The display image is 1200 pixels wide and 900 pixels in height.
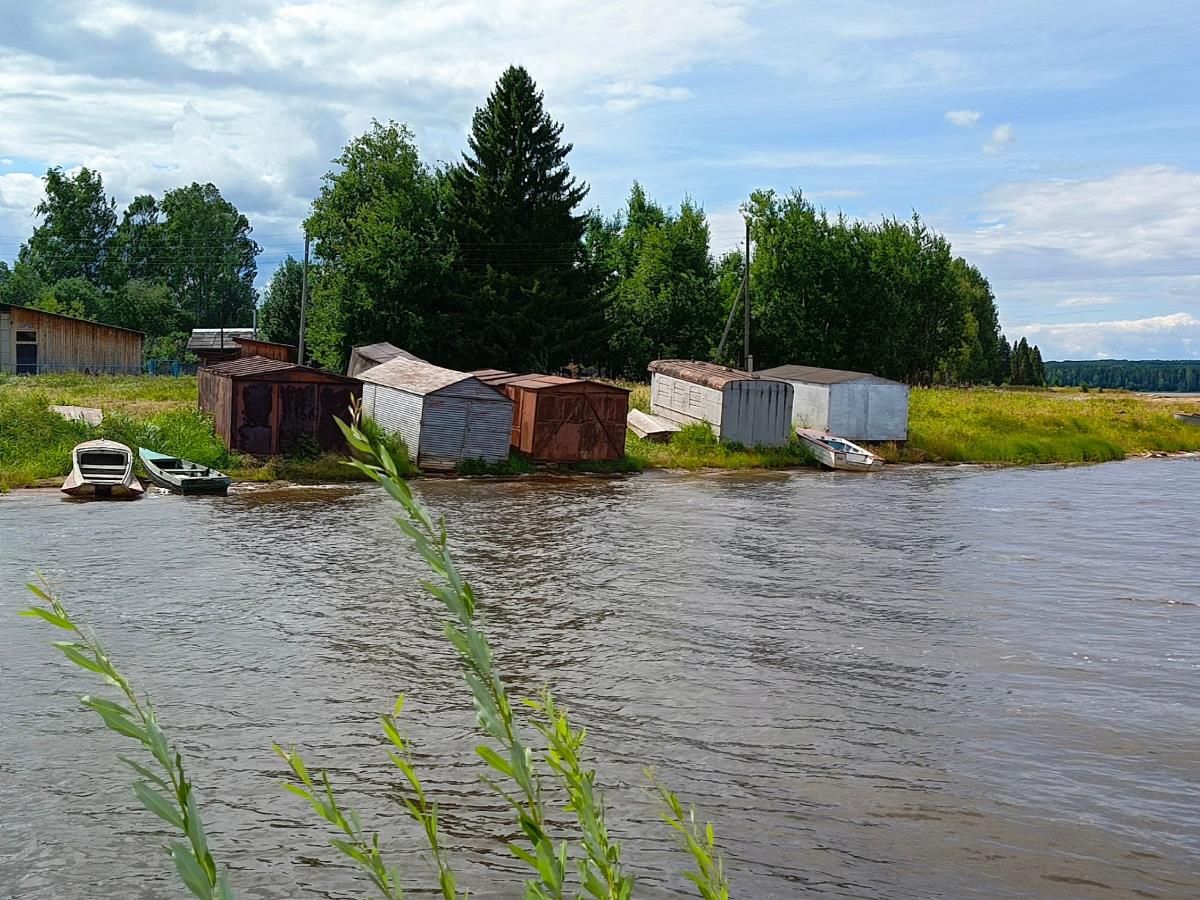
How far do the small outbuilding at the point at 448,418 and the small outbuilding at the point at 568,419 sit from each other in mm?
993

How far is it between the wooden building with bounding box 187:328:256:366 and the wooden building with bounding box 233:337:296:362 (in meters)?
5.76

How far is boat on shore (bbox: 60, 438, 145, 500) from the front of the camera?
23.2 metres

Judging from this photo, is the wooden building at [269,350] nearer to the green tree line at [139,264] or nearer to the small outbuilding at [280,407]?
the green tree line at [139,264]

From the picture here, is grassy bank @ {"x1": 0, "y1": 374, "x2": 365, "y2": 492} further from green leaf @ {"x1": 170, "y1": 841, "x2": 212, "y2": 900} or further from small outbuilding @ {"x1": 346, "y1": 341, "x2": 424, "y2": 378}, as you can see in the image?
green leaf @ {"x1": 170, "y1": 841, "x2": 212, "y2": 900}

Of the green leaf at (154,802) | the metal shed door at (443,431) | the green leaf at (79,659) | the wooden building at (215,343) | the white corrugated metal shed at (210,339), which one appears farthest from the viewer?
the white corrugated metal shed at (210,339)

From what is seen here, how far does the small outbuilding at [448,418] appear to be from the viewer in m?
28.2

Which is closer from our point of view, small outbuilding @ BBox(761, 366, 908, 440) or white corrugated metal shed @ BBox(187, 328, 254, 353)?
small outbuilding @ BBox(761, 366, 908, 440)

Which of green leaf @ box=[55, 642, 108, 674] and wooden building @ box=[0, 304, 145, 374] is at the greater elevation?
wooden building @ box=[0, 304, 145, 374]

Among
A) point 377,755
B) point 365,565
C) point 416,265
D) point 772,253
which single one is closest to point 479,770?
point 377,755

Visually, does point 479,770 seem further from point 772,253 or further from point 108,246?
point 108,246

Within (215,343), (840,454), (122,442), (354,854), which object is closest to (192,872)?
(354,854)

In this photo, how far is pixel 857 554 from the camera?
19.1 meters

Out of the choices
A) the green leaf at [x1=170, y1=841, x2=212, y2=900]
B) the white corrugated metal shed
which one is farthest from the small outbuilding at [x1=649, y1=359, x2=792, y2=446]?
the white corrugated metal shed

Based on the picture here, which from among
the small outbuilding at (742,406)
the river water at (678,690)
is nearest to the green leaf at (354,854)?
the river water at (678,690)
